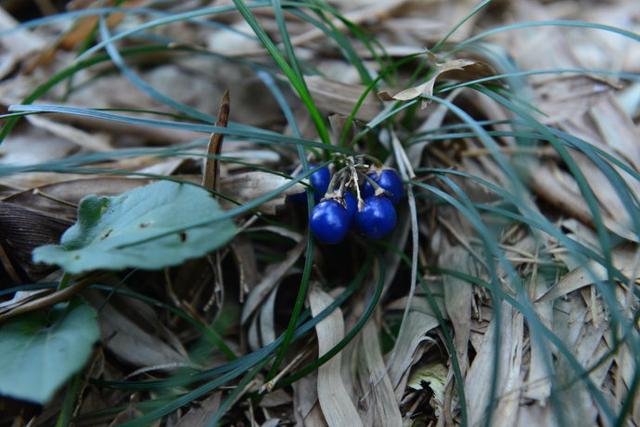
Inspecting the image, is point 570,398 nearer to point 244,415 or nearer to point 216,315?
point 244,415

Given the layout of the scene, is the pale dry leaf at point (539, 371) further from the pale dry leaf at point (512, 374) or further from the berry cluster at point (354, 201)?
the berry cluster at point (354, 201)

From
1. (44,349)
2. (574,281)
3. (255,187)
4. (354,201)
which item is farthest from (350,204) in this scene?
(44,349)

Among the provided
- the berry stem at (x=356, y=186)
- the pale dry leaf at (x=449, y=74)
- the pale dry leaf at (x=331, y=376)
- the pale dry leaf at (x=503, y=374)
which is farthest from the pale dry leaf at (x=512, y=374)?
the pale dry leaf at (x=449, y=74)

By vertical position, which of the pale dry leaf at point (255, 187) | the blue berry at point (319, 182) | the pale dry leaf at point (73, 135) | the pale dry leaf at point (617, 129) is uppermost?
the pale dry leaf at point (73, 135)

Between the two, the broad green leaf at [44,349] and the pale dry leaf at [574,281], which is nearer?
the broad green leaf at [44,349]

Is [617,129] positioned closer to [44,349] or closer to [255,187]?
[255,187]

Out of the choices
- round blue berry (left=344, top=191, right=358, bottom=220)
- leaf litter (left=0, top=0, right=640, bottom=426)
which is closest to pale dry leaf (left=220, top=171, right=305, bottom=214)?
leaf litter (left=0, top=0, right=640, bottom=426)
